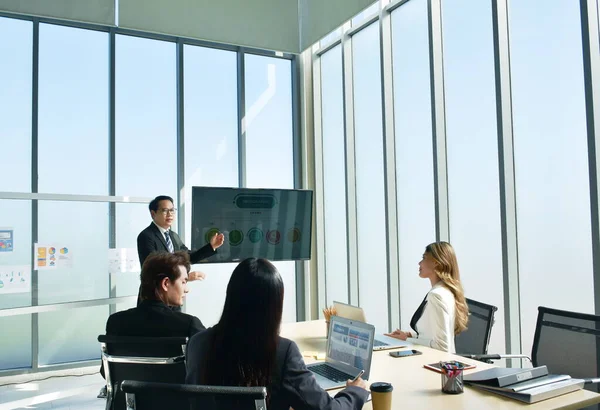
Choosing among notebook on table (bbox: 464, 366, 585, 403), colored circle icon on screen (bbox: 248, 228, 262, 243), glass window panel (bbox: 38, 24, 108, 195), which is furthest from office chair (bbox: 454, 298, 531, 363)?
glass window panel (bbox: 38, 24, 108, 195)

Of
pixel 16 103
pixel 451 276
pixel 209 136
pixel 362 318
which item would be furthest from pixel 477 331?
pixel 16 103

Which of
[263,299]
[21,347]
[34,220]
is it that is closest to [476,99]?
[263,299]

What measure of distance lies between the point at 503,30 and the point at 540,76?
0.50 m

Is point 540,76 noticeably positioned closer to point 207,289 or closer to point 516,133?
point 516,133

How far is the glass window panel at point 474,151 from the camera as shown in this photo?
394 centimetres

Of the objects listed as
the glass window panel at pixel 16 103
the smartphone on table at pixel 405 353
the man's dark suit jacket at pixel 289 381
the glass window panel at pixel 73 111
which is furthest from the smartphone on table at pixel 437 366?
the glass window panel at pixel 16 103

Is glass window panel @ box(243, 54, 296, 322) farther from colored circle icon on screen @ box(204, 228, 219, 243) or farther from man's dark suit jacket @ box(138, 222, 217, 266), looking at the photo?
man's dark suit jacket @ box(138, 222, 217, 266)

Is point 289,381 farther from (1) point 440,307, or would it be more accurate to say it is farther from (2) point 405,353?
(1) point 440,307

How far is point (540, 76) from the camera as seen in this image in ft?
11.9

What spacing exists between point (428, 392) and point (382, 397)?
1.19 ft

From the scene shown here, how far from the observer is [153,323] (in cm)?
233

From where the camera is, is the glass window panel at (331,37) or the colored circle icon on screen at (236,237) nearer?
the colored circle icon on screen at (236,237)

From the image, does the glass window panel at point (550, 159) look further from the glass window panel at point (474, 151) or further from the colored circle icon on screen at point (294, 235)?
the colored circle icon on screen at point (294, 235)

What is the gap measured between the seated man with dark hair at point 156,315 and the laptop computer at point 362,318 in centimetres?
95
